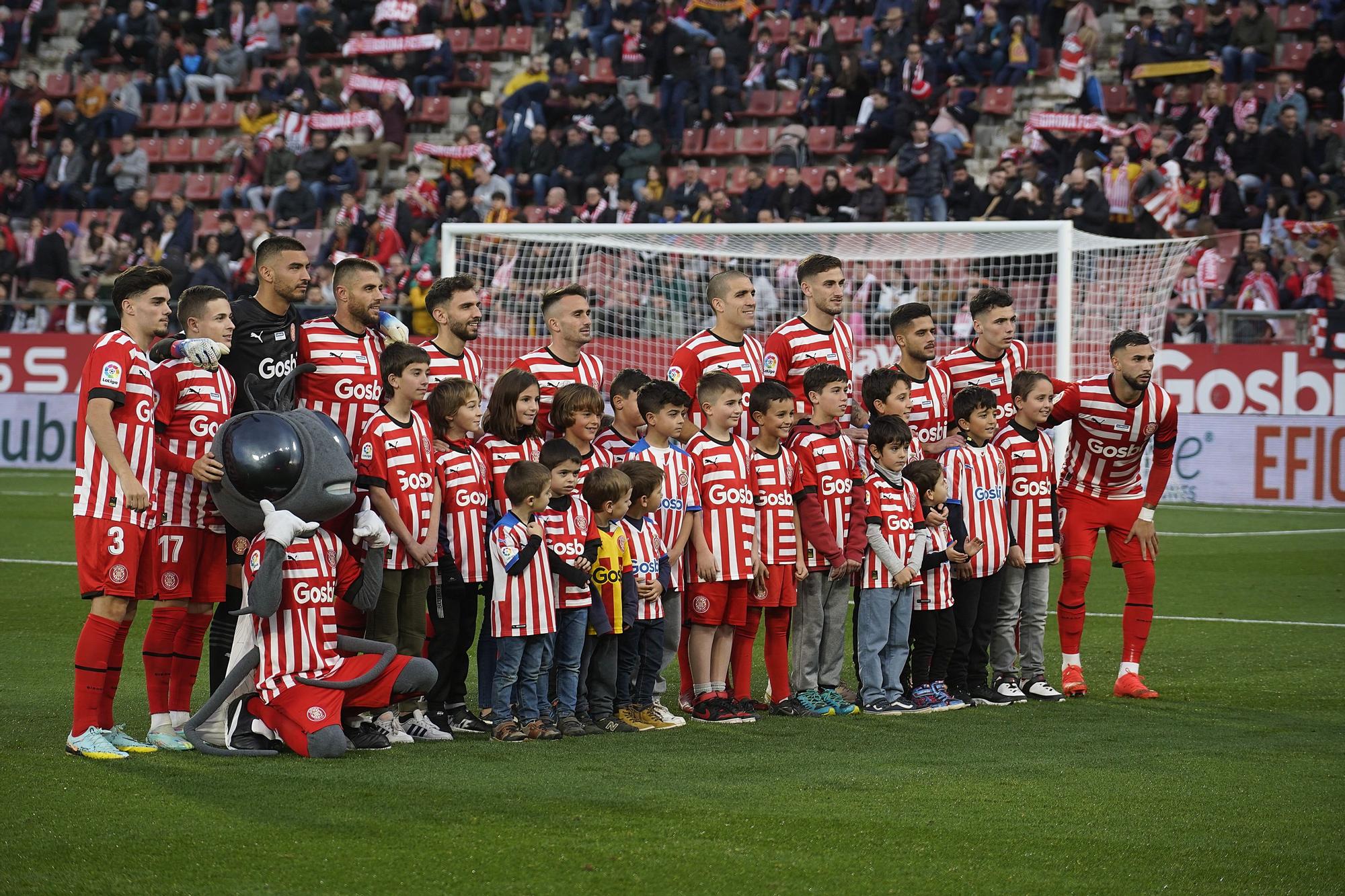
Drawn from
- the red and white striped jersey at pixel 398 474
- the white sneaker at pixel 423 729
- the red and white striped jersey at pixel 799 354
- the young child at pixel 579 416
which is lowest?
the white sneaker at pixel 423 729

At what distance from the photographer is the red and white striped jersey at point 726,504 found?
750 centimetres

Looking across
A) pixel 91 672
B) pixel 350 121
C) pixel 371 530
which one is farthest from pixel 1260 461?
pixel 350 121

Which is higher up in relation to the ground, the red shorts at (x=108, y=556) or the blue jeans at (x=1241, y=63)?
the blue jeans at (x=1241, y=63)

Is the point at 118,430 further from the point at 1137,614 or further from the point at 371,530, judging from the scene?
the point at 1137,614

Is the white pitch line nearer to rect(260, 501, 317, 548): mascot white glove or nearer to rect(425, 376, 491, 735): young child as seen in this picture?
rect(425, 376, 491, 735): young child

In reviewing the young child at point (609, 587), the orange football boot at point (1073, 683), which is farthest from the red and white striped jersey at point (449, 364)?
the orange football boot at point (1073, 683)

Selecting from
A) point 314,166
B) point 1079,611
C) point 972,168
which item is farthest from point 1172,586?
point 314,166

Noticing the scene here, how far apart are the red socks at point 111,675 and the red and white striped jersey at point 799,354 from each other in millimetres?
3414

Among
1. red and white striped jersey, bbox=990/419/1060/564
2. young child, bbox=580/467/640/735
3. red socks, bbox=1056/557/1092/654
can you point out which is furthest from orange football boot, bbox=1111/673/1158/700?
young child, bbox=580/467/640/735

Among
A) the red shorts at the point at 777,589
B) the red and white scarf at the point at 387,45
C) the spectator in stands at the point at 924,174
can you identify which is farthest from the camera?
the red and white scarf at the point at 387,45

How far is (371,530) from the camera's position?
6.59 m

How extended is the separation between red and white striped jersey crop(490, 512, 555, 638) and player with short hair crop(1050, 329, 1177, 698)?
2.86 metres

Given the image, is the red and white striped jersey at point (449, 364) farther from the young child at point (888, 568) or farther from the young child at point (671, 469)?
the young child at point (888, 568)

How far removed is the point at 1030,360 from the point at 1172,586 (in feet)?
15.9
